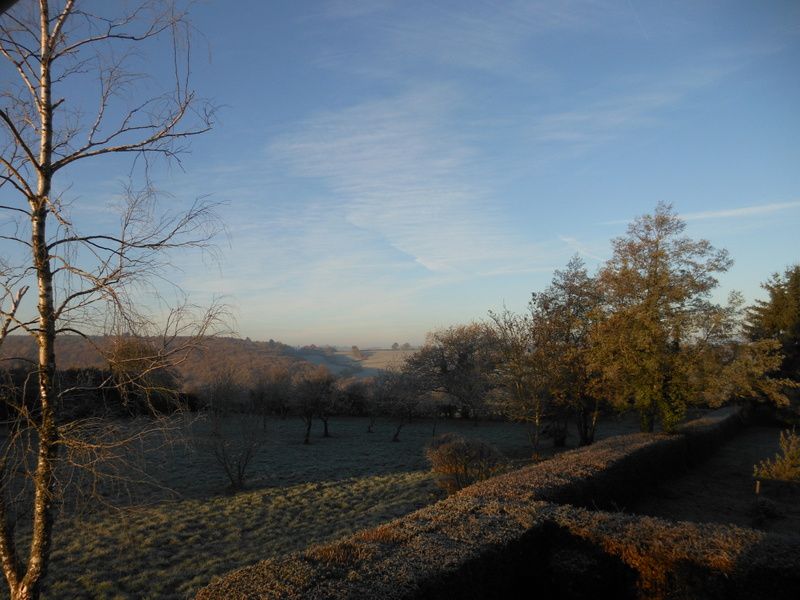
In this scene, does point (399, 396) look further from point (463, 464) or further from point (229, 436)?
point (463, 464)

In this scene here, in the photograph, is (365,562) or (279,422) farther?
(279,422)

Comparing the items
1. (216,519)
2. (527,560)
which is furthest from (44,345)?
(216,519)

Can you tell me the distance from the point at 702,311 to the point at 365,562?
14998mm

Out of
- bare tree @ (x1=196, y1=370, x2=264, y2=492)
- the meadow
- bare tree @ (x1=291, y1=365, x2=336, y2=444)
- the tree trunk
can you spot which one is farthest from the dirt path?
bare tree @ (x1=291, y1=365, x2=336, y2=444)

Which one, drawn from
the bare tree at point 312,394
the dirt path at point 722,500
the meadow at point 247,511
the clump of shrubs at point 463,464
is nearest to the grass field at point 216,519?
the meadow at point 247,511

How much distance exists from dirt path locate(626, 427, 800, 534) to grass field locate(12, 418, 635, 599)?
5.62 metres

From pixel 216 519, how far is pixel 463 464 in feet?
20.5

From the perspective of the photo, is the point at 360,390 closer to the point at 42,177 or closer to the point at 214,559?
the point at 214,559

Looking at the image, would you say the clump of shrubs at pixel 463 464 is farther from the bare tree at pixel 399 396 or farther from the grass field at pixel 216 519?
the bare tree at pixel 399 396

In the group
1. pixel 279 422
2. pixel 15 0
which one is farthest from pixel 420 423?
pixel 15 0

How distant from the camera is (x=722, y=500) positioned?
37.4 feet

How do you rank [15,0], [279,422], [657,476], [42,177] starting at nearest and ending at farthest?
[15,0] < [42,177] < [657,476] < [279,422]

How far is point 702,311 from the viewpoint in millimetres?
14992

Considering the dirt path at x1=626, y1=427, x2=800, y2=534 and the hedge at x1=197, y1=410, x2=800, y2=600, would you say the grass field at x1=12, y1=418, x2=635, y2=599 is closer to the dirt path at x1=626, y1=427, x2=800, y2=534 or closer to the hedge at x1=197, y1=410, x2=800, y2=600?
the hedge at x1=197, y1=410, x2=800, y2=600
